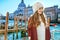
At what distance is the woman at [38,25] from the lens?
5.72ft

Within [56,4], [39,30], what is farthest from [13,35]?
[56,4]

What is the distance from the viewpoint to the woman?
174 cm

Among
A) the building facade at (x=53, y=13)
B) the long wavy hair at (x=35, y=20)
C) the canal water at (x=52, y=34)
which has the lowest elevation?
the canal water at (x=52, y=34)

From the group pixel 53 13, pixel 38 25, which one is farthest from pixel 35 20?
pixel 53 13

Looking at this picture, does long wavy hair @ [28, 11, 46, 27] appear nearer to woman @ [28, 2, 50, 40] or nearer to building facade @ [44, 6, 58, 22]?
woman @ [28, 2, 50, 40]

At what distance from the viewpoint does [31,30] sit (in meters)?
1.74

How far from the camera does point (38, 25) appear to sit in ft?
5.79

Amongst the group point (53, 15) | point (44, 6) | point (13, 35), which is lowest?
point (13, 35)

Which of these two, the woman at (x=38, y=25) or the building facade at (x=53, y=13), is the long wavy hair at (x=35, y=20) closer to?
the woman at (x=38, y=25)

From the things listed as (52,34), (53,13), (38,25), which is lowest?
(52,34)

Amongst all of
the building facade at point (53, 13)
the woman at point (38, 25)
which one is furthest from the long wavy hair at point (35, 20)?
the building facade at point (53, 13)

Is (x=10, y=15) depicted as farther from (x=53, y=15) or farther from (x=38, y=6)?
(x=53, y=15)

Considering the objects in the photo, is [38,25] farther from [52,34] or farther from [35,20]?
[52,34]

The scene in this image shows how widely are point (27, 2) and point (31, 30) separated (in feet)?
1.27
